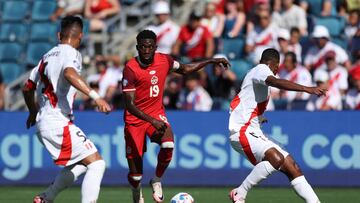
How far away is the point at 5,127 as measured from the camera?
56.5 ft

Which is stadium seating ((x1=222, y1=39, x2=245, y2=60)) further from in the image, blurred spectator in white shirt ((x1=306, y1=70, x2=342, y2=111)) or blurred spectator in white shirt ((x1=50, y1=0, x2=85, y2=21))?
blurred spectator in white shirt ((x1=50, y1=0, x2=85, y2=21))

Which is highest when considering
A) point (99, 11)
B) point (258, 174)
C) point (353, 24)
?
point (99, 11)

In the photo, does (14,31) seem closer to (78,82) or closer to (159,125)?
(159,125)

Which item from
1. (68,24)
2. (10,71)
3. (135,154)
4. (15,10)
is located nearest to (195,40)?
(10,71)

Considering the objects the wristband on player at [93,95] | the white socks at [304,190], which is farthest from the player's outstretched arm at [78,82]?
the white socks at [304,190]

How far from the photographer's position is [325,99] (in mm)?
17719

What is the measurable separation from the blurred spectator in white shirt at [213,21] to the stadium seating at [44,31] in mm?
3226

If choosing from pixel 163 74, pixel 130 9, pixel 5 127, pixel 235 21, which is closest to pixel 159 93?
pixel 163 74

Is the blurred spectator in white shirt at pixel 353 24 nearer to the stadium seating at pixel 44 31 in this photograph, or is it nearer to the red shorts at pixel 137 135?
the stadium seating at pixel 44 31

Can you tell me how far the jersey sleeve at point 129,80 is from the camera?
12.8 meters

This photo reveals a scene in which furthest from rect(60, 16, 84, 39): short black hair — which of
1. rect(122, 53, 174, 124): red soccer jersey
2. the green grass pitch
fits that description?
the green grass pitch

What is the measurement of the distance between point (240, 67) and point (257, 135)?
21.9 ft

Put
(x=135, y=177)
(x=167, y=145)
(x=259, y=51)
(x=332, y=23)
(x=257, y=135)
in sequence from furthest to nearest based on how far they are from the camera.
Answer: (x=332, y=23)
(x=259, y=51)
(x=135, y=177)
(x=167, y=145)
(x=257, y=135)

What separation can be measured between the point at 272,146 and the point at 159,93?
1778 millimetres
